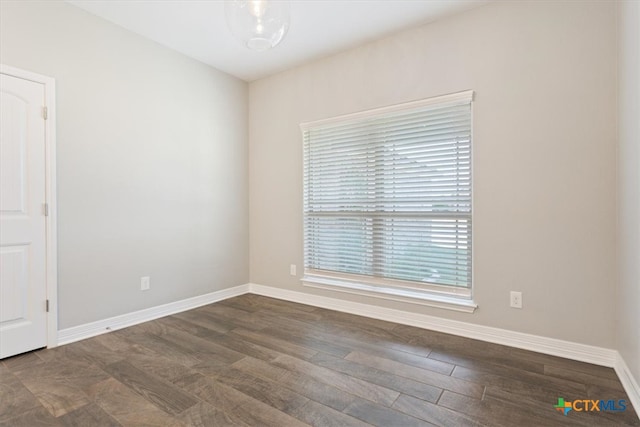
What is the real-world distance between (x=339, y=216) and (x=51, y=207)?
8.42 feet

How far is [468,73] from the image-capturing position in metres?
2.78

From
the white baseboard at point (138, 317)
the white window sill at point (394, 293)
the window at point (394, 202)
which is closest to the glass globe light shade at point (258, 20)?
the window at point (394, 202)

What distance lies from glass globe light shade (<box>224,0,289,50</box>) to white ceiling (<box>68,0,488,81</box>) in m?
1.17

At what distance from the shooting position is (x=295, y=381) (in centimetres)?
208

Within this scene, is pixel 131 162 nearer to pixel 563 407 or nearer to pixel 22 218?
pixel 22 218

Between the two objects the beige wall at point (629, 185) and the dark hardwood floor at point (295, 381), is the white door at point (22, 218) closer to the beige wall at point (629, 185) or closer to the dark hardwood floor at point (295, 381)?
the dark hardwood floor at point (295, 381)

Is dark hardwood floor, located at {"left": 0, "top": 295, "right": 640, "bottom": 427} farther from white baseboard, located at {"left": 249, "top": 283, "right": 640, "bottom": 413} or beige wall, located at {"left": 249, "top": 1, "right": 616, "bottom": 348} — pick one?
beige wall, located at {"left": 249, "top": 1, "right": 616, "bottom": 348}

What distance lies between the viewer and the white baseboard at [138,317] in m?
2.73

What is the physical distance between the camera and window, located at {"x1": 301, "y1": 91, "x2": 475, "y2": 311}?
9.41ft

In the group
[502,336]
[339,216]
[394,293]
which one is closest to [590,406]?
[502,336]

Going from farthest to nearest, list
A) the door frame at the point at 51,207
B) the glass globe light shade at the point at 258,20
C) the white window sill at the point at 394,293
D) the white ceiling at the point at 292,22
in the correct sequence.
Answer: the white window sill at the point at 394,293 → the white ceiling at the point at 292,22 → the door frame at the point at 51,207 → the glass globe light shade at the point at 258,20

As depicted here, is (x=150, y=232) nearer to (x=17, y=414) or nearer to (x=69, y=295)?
(x=69, y=295)

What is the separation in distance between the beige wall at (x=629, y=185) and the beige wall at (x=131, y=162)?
370cm

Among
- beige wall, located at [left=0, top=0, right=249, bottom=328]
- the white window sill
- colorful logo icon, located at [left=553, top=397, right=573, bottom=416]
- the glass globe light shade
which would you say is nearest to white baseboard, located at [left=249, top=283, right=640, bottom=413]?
the white window sill
